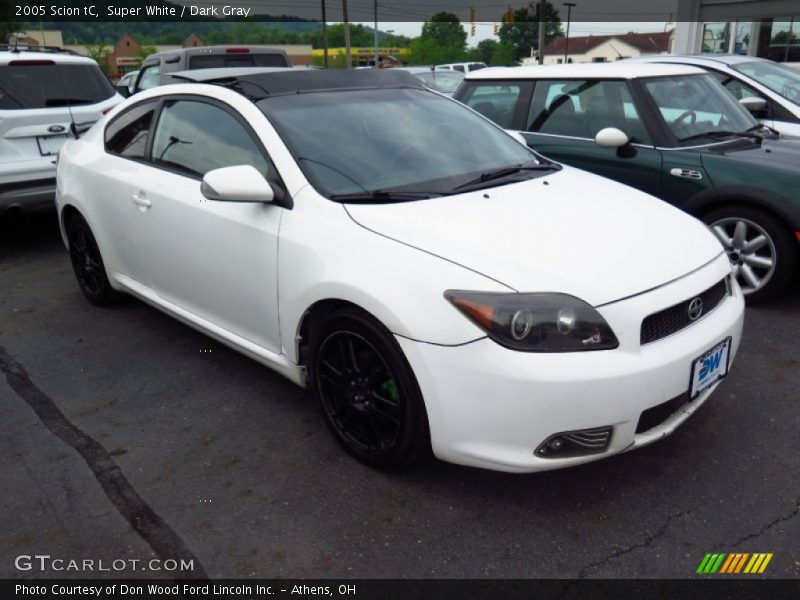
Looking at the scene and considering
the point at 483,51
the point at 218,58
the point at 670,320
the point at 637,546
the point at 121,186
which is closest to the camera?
the point at 637,546

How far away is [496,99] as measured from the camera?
6109 mm

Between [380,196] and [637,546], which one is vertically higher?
[380,196]

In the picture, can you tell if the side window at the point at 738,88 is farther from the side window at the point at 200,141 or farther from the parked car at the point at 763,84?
the side window at the point at 200,141

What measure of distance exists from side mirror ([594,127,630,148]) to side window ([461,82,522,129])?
3.88ft

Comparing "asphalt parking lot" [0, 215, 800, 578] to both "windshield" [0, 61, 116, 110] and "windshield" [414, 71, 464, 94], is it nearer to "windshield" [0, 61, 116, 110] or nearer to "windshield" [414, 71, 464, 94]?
"windshield" [0, 61, 116, 110]

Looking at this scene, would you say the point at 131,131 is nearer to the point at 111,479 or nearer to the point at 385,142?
the point at 385,142

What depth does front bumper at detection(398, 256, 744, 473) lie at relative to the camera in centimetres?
236

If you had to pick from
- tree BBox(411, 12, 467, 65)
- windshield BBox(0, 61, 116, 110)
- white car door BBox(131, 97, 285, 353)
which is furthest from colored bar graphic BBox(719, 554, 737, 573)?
tree BBox(411, 12, 467, 65)

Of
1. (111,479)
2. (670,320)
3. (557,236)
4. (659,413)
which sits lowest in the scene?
(111,479)

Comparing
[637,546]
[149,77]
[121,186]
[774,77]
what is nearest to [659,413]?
[637,546]

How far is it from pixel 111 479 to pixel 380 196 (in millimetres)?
1676
